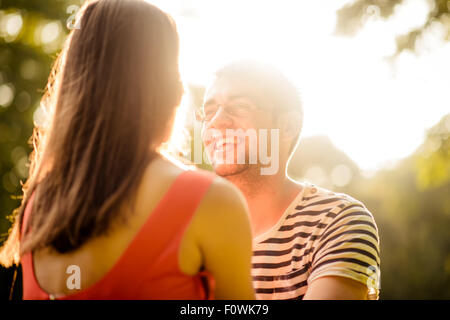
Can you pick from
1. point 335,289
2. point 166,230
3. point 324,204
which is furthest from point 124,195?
point 324,204

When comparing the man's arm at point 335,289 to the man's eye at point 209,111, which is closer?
the man's arm at point 335,289

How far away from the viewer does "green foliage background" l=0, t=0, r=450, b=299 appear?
5921 millimetres

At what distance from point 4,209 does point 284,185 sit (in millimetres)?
12857

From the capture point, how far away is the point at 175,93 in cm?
179

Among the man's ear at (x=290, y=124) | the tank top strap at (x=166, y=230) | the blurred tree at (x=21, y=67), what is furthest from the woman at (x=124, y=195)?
the blurred tree at (x=21, y=67)

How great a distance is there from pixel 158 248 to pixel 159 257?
3cm

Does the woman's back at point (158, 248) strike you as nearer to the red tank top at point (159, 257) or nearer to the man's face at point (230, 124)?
the red tank top at point (159, 257)

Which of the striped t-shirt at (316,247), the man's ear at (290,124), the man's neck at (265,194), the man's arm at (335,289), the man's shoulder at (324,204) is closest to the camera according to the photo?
the man's arm at (335,289)

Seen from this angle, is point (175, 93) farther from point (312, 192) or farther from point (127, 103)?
point (312, 192)

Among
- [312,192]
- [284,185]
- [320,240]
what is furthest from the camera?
[284,185]

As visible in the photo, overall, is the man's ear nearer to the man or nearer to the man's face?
the man

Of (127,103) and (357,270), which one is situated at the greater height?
(127,103)

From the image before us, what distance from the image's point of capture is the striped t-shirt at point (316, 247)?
8.09 feet
